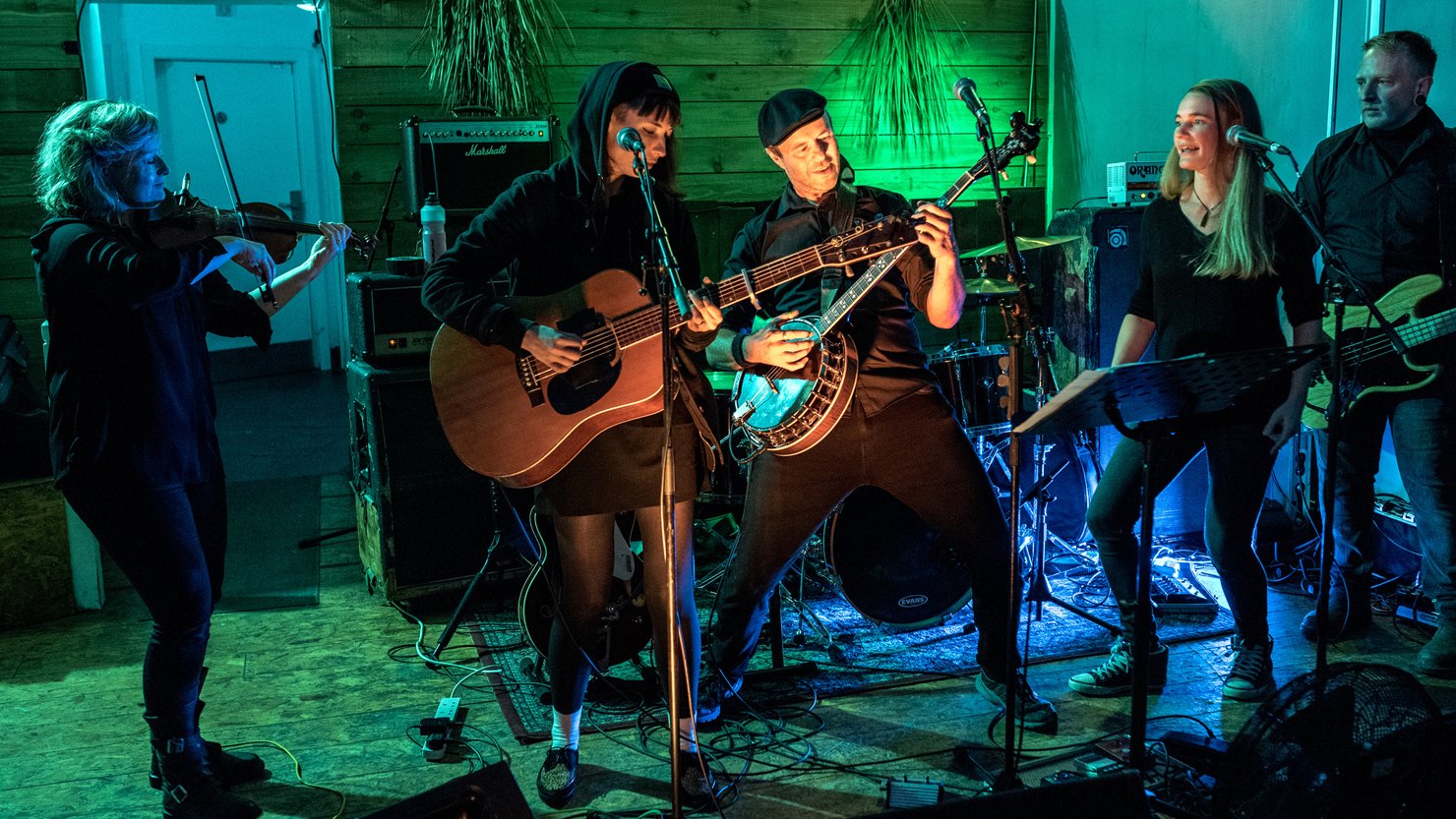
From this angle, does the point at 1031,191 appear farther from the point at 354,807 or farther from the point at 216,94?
the point at 216,94

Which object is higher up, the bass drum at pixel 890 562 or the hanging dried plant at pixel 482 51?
the hanging dried plant at pixel 482 51

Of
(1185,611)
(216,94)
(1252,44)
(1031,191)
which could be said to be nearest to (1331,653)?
(1185,611)

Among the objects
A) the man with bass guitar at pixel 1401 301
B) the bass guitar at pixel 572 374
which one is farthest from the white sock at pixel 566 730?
the man with bass guitar at pixel 1401 301

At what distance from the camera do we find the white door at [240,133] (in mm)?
8992

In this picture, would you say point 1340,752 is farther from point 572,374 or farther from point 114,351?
point 114,351

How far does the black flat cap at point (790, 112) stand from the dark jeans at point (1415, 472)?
2.38m

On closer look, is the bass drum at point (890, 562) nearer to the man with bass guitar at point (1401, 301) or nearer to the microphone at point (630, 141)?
the man with bass guitar at point (1401, 301)

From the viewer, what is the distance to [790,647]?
4.34m

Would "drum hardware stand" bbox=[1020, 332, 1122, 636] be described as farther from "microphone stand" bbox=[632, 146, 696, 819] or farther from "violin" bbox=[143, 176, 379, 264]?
"violin" bbox=[143, 176, 379, 264]

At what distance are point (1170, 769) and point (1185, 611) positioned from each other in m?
1.58

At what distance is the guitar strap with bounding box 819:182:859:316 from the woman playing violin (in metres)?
1.50

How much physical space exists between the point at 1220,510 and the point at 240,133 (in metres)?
8.24

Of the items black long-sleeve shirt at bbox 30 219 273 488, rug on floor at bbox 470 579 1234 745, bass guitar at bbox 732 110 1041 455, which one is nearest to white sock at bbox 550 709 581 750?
rug on floor at bbox 470 579 1234 745

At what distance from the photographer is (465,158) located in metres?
4.99
